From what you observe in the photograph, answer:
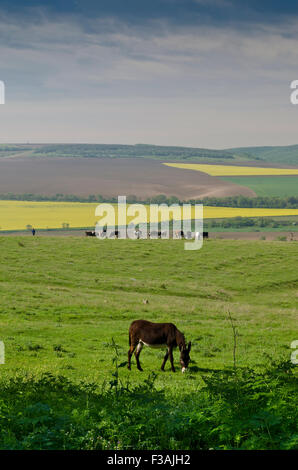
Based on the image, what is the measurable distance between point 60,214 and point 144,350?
12073 cm

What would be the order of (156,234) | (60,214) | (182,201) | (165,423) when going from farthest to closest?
1. (182,201)
2. (60,214)
3. (156,234)
4. (165,423)

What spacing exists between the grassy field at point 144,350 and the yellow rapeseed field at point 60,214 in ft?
193

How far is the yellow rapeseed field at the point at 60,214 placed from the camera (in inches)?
4687

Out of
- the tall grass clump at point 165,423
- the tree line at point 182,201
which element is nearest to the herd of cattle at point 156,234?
the tall grass clump at point 165,423

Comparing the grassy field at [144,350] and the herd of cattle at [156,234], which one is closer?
the grassy field at [144,350]

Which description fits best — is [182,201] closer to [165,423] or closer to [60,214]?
[60,214]

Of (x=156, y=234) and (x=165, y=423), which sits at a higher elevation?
(x=156, y=234)

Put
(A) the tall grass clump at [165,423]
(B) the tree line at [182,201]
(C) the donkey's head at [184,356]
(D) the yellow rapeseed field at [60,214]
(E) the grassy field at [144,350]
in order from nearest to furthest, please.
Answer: (A) the tall grass clump at [165,423] → (E) the grassy field at [144,350] → (C) the donkey's head at [184,356] → (D) the yellow rapeseed field at [60,214] → (B) the tree line at [182,201]

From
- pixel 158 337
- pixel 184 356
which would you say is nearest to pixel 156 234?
pixel 184 356

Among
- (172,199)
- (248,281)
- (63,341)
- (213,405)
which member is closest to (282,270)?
(248,281)

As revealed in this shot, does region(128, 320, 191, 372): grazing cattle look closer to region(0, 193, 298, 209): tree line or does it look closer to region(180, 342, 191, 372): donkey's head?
region(180, 342, 191, 372): donkey's head

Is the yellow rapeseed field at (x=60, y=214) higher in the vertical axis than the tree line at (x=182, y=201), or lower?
lower

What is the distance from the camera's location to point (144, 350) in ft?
72.6

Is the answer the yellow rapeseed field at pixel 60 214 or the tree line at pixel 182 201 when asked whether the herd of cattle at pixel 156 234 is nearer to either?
the yellow rapeseed field at pixel 60 214
